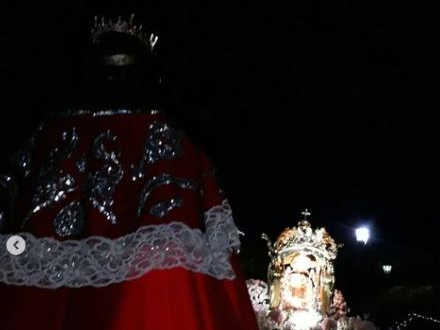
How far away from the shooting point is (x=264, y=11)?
2.55 meters

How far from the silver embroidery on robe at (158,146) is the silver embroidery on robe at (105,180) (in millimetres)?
33

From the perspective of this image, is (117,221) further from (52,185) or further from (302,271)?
(302,271)

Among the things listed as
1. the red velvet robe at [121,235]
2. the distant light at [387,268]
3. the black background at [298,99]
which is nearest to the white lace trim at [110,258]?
the red velvet robe at [121,235]

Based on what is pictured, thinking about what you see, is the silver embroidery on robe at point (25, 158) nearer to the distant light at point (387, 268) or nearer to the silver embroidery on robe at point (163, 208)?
the silver embroidery on robe at point (163, 208)

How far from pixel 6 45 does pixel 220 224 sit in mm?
1383

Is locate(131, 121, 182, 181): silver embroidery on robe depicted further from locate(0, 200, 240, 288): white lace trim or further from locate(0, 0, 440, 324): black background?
locate(0, 0, 440, 324): black background

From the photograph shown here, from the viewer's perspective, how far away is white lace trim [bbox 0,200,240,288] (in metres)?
1.26

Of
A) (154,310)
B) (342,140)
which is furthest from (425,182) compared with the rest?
(154,310)

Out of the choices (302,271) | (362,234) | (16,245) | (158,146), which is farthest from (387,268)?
(16,245)

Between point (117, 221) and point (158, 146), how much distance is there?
Result: 158mm

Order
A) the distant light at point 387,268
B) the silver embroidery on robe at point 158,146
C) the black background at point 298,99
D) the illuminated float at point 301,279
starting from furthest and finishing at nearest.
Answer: the distant light at point 387,268 < the illuminated float at point 301,279 < the black background at point 298,99 < the silver embroidery on robe at point 158,146

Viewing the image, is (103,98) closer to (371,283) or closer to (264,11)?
(264,11)

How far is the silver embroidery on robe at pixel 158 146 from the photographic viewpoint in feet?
4.44

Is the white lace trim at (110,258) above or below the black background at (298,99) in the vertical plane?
below
